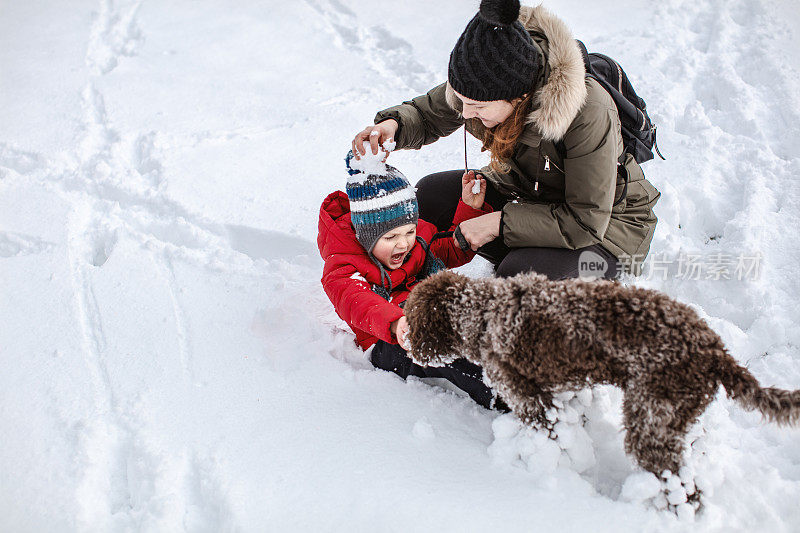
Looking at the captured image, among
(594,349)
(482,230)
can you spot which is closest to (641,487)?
(594,349)

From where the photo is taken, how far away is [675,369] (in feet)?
4.85

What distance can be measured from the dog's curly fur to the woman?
0.73 meters

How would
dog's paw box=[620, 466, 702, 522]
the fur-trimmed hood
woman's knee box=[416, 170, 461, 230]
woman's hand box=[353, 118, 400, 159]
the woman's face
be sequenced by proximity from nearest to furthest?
dog's paw box=[620, 466, 702, 522], the fur-trimmed hood, the woman's face, woman's hand box=[353, 118, 400, 159], woman's knee box=[416, 170, 461, 230]

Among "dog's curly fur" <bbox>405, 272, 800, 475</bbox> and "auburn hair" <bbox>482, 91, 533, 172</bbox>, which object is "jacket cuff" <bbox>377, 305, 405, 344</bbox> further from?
"auburn hair" <bbox>482, 91, 533, 172</bbox>

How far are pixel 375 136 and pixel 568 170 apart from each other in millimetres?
959

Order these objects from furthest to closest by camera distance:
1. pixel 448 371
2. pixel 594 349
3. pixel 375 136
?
pixel 375 136, pixel 448 371, pixel 594 349

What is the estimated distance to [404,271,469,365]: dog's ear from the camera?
6.00ft

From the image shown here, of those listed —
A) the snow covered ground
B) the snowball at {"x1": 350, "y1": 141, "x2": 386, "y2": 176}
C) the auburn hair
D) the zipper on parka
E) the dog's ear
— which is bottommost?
the snow covered ground

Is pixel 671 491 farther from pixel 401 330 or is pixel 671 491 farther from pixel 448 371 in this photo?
pixel 401 330

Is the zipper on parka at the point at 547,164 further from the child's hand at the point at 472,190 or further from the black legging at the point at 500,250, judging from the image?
the child's hand at the point at 472,190

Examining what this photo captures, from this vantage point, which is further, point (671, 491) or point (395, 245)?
point (395, 245)

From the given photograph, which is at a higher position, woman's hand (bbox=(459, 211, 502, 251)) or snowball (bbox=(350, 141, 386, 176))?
snowball (bbox=(350, 141, 386, 176))

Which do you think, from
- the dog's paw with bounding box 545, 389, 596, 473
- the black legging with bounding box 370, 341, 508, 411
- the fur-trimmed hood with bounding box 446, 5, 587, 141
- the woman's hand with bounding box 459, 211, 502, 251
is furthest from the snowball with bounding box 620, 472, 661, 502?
the fur-trimmed hood with bounding box 446, 5, 587, 141

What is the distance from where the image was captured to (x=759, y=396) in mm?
1419
